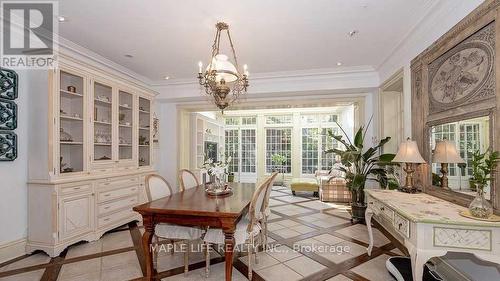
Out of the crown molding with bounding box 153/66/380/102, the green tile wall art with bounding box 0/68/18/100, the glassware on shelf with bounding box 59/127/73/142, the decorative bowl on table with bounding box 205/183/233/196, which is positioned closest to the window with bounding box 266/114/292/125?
the crown molding with bounding box 153/66/380/102

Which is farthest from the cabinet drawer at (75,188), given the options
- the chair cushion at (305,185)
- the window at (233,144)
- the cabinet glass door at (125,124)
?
the window at (233,144)

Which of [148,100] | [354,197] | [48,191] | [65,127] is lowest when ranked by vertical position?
[354,197]

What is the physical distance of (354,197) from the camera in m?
4.39

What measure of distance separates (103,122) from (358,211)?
443 centimetres

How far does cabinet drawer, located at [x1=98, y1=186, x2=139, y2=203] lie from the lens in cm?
363

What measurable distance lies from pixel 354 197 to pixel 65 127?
4.69 meters

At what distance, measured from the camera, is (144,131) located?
4805 mm

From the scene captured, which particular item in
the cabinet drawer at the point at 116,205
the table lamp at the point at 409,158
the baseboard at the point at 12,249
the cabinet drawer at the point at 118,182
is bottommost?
the baseboard at the point at 12,249

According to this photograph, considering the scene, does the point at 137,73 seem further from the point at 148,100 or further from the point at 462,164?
the point at 462,164

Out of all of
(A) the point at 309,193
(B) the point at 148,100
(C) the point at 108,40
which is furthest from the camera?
(A) the point at 309,193

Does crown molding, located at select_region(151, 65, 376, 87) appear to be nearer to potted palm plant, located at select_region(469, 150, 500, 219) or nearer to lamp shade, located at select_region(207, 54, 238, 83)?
lamp shade, located at select_region(207, 54, 238, 83)

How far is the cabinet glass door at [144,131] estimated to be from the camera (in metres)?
4.69

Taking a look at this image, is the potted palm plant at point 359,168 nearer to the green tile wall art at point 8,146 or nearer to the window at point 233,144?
the green tile wall art at point 8,146

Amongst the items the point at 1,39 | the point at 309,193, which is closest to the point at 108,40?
the point at 1,39
